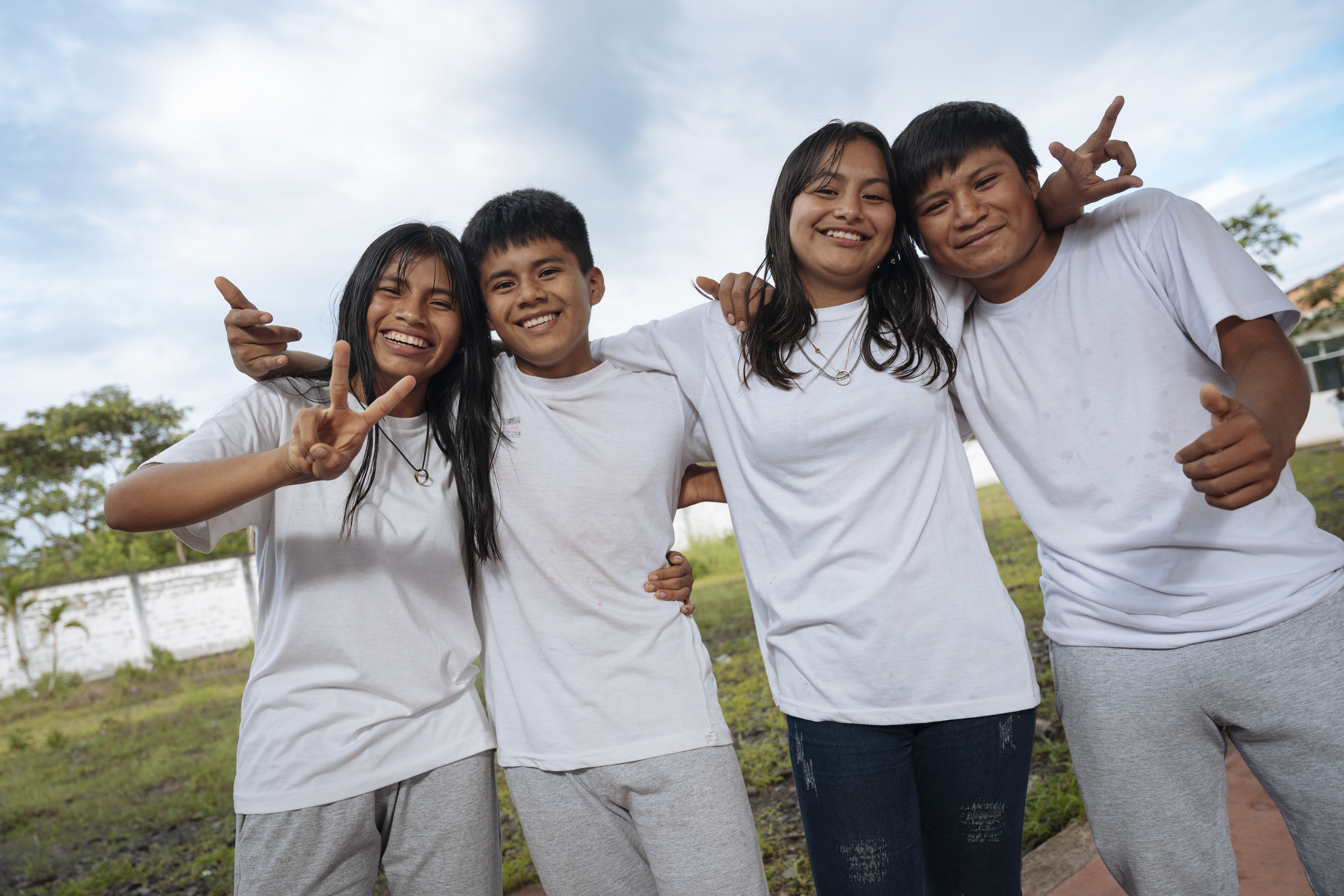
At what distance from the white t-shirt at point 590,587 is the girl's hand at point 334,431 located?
1.25 feet

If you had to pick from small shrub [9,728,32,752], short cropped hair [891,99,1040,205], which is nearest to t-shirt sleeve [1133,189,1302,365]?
short cropped hair [891,99,1040,205]

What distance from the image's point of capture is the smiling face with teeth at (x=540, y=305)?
169 cm

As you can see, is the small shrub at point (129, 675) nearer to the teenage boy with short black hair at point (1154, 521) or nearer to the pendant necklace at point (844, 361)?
the pendant necklace at point (844, 361)

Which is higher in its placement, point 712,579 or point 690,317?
point 690,317

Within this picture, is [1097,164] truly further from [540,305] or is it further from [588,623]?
[588,623]

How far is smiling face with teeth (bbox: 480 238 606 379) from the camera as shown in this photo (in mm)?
1686

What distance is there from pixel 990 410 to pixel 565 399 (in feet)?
2.73

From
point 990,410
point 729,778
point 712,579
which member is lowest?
point 712,579

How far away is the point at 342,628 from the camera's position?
1423mm

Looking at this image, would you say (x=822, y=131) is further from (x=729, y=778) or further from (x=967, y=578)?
(x=729, y=778)

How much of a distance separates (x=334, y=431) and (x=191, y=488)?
0.22 meters

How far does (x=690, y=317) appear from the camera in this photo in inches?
70.0

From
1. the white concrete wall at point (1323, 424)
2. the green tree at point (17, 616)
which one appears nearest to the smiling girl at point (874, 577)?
the green tree at point (17, 616)

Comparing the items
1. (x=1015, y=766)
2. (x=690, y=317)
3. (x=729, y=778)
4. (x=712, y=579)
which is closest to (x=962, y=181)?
(x=690, y=317)
